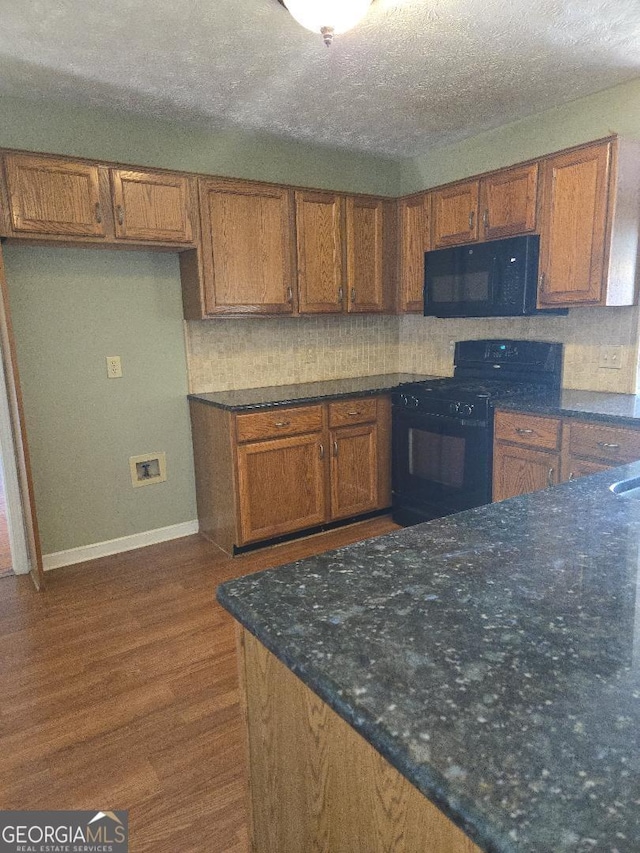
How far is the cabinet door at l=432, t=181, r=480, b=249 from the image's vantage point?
126 inches

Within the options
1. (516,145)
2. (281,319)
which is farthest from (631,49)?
(281,319)

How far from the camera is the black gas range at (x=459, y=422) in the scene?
2.95 meters

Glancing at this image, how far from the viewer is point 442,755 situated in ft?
1.86

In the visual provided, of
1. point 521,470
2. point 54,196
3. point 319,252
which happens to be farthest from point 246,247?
point 521,470

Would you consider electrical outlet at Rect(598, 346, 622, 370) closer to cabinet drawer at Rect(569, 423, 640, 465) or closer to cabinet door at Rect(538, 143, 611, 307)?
cabinet door at Rect(538, 143, 611, 307)

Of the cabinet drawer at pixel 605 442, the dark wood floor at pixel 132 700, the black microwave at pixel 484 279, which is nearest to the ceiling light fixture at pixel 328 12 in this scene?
the black microwave at pixel 484 279

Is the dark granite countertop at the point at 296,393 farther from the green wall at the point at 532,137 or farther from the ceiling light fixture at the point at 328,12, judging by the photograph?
the ceiling light fixture at the point at 328,12

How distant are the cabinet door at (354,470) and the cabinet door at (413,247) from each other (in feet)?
3.02

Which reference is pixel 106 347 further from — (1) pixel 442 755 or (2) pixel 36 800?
(1) pixel 442 755

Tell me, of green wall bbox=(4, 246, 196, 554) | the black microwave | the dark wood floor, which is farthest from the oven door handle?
→ green wall bbox=(4, 246, 196, 554)

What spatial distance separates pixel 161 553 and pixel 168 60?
248 cm

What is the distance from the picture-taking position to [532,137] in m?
3.12

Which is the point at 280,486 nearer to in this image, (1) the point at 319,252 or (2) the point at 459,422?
(2) the point at 459,422

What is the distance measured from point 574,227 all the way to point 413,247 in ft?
3.79
